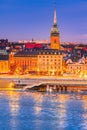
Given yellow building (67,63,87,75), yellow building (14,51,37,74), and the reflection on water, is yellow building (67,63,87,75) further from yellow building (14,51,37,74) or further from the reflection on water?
the reflection on water

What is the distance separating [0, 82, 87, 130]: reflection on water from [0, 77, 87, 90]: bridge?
6.32 metres

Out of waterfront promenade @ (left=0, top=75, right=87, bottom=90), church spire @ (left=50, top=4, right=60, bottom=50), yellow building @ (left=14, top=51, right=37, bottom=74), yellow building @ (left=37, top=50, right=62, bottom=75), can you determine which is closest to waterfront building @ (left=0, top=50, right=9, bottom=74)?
yellow building @ (left=14, top=51, right=37, bottom=74)

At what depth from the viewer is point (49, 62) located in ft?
215

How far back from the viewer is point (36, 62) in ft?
220

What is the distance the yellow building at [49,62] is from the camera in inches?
2566

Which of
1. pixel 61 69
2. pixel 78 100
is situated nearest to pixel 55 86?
pixel 78 100

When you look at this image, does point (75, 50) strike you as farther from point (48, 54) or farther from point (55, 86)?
point (55, 86)

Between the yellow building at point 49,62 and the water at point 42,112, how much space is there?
25.2 m

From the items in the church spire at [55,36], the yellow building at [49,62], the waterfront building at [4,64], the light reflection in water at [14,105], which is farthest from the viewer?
the church spire at [55,36]

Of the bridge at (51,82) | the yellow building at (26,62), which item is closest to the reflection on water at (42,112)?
the bridge at (51,82)

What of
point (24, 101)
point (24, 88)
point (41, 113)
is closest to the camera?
point (41, 113)

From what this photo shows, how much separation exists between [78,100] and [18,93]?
6.02 m

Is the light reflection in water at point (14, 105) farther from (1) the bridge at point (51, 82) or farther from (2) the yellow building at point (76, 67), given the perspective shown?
(2) the yellow building at point (76, 67)

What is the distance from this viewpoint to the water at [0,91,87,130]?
27266 mm
